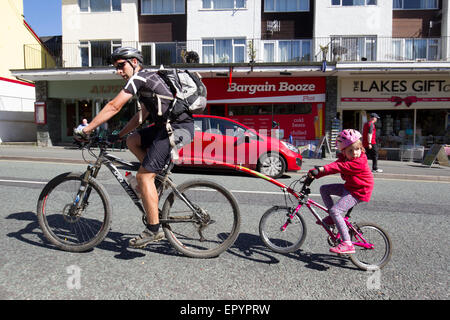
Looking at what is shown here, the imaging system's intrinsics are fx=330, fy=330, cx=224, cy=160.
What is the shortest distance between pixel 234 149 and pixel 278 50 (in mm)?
12073

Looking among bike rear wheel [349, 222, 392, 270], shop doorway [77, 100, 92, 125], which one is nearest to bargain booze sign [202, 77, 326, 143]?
shop doorway [77, 100, 92, 125]

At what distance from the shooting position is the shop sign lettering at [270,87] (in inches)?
695

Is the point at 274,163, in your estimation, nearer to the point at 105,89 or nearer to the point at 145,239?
the point at 145,239

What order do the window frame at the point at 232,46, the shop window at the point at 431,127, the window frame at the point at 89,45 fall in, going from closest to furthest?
the shop window at the point at 431,127
the window frame at the point at 232,46
the window frame at the point at 89,45

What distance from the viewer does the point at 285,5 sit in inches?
748

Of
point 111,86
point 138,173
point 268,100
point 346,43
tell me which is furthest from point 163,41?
point 138,173

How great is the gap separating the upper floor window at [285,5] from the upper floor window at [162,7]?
16.7 ft

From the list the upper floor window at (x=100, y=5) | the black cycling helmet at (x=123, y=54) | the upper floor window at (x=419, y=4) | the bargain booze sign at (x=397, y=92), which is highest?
the upper floor window at (x=100, y=5)

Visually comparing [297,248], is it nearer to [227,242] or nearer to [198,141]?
[227,242]

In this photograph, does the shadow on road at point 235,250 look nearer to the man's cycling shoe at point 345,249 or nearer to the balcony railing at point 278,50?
the man's cycling shoe at point 345,249

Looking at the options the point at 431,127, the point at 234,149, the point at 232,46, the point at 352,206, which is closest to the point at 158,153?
the point at 352,206

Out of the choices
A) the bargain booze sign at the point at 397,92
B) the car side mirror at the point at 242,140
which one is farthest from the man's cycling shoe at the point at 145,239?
the bargain booze sign at the point at 397,92

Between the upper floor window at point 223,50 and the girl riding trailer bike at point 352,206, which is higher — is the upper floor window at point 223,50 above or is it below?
above

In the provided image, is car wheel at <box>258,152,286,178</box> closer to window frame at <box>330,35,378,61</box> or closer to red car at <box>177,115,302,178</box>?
red car at <box>177,115,302,178</box>
